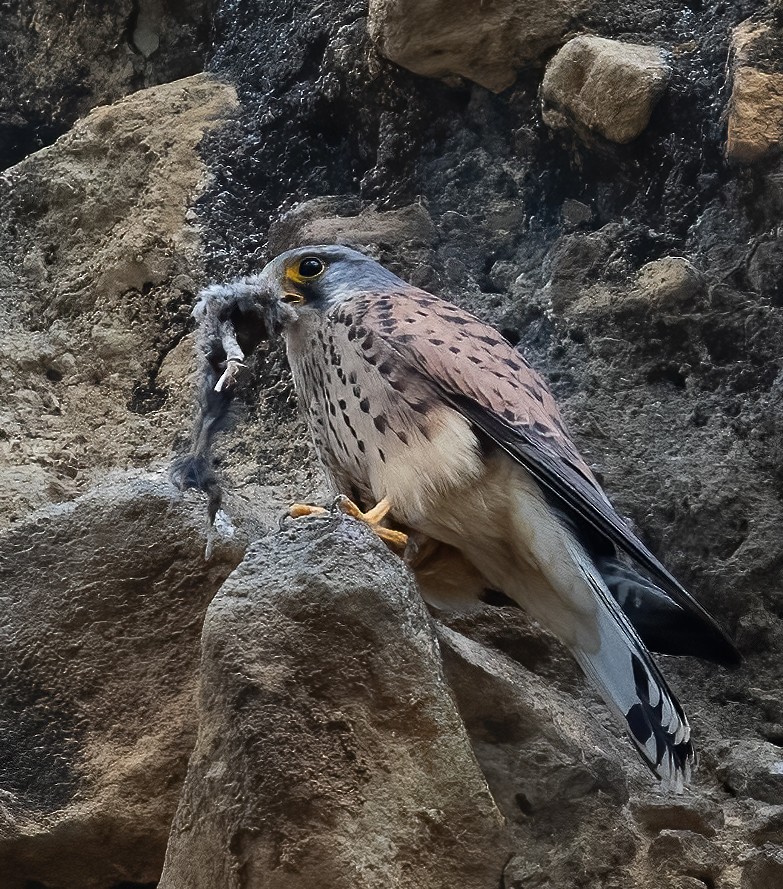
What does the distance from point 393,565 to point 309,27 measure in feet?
7.23

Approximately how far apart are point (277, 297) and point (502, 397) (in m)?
0.52

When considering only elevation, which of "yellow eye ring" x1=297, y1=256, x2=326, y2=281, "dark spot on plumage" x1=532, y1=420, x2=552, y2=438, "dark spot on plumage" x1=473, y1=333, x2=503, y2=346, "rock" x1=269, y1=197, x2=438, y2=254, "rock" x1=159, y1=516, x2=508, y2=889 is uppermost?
"yellow eye ring" x1=297, y1=256, x2=326, y2=281

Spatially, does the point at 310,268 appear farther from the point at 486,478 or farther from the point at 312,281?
the point at 486,478

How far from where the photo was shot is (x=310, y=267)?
2.51 metres

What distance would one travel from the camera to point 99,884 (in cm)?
220

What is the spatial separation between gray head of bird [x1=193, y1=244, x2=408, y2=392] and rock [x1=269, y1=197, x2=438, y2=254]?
0.58 metres

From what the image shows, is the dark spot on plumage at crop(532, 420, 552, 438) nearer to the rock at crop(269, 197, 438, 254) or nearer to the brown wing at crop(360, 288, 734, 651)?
the brown wing at crop(360, 288, 734, 651)

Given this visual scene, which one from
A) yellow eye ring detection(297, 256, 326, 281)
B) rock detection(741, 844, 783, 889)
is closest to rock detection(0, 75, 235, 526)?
yellow eye ring detection(297, 256, 326, 281)

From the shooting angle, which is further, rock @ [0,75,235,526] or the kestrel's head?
rock @ [0,75,235,526]

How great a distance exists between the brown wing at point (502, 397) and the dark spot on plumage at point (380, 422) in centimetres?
10

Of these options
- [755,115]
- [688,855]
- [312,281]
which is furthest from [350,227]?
[688,855]

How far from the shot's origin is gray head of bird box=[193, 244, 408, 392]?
2434 mm

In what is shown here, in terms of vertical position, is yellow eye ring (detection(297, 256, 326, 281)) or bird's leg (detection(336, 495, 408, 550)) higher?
yellow eye ring (detection(297, 256, 326, 281))

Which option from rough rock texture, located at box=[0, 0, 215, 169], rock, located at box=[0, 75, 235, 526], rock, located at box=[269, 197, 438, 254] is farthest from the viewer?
rough rock texture, located at box=[0, 0, 215, 169]
